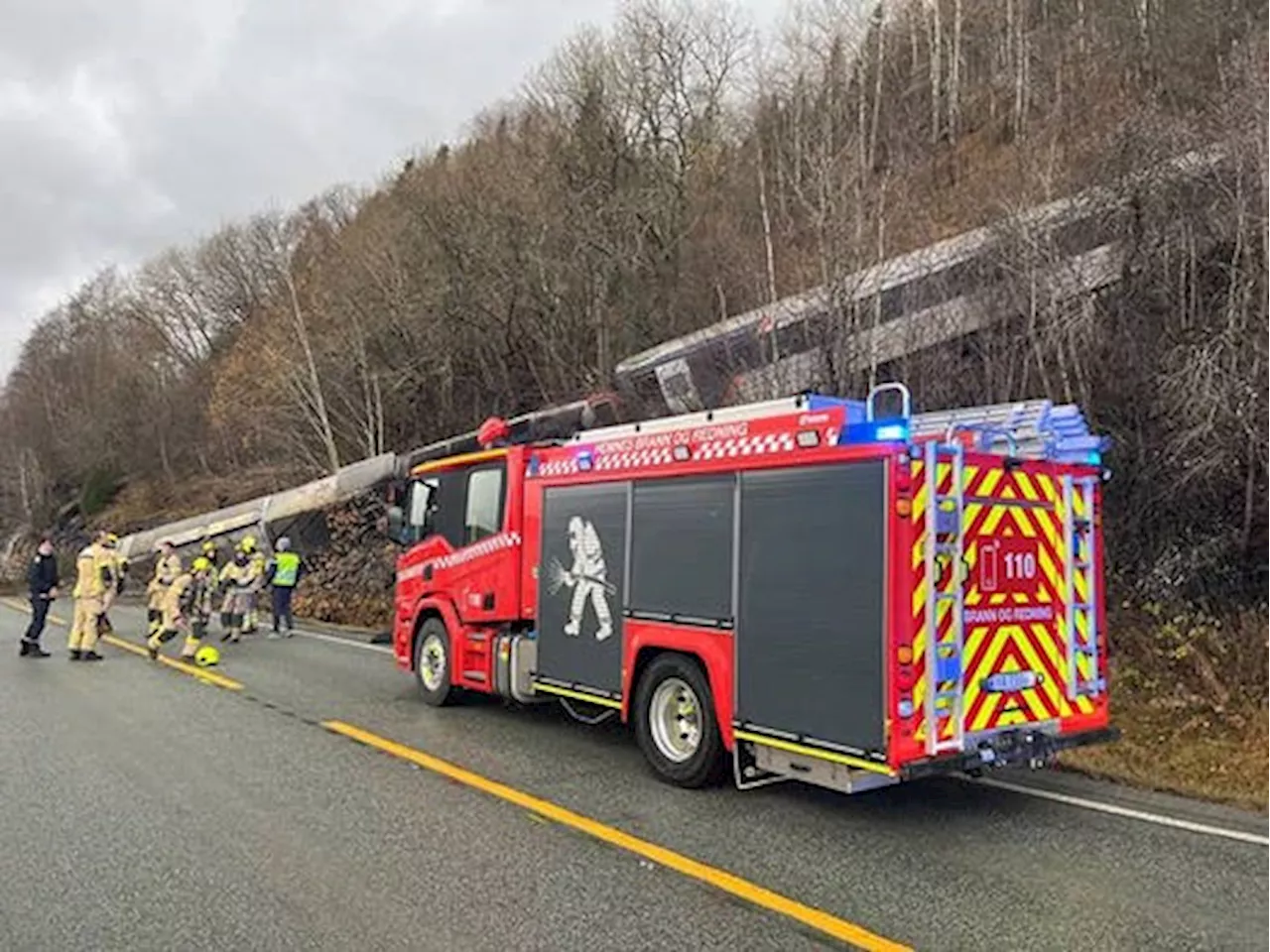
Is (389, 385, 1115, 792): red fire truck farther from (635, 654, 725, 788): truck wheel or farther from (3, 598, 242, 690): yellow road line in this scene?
(3, 598, 242, 690): yellow road line

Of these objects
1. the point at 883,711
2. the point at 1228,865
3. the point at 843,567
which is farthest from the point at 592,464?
the point at 1228,865

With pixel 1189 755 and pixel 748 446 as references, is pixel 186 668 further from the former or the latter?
pixel 1189 755

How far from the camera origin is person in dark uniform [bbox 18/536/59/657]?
15938 mm

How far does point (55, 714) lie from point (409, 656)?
3.26m

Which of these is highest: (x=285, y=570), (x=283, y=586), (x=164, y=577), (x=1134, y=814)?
(x=285, y=570)

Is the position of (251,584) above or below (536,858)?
above

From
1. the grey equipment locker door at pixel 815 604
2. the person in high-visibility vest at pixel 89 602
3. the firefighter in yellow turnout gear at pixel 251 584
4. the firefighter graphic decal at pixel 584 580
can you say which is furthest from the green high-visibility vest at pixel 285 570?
the grey equipment locker door at pixel 815 604

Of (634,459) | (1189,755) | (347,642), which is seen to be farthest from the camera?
(347,642)

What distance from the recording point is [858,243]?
13883 millimetres

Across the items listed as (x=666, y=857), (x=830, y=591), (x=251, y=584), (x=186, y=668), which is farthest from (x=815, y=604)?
→ (x=251, y=584)

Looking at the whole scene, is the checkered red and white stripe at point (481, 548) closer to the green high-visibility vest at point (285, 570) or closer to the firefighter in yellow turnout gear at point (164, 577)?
the firefighter in yellow turnout gear at point (164, 577)

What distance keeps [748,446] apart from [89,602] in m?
11.7

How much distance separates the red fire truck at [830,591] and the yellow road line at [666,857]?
1.00m

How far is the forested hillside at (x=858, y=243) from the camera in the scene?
37.7 feet
